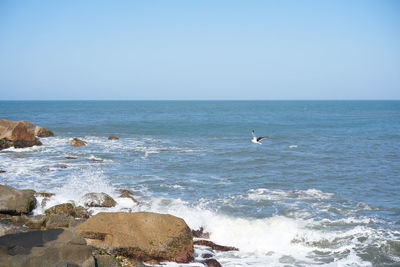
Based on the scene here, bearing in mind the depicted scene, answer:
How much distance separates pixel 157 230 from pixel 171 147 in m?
23.8

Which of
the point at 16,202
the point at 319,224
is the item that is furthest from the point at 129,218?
the point at 319,224

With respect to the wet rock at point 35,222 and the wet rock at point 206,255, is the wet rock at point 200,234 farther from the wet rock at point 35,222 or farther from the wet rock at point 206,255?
the wet rock at point 35,222

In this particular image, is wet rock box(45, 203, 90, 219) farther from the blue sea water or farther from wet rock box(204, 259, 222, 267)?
wet rock box(204, 259, 222, 267)

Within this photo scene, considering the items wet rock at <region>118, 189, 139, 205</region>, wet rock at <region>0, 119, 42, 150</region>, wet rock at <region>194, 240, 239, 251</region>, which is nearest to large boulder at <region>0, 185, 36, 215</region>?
→ wet rock at <region>118, 189, 139, 205</region>

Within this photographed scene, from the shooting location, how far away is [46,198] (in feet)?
50.9

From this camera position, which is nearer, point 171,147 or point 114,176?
point 114,176

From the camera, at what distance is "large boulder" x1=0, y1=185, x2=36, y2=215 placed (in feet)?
42.4

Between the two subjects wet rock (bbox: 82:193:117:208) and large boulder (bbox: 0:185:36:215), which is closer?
large boulder (bbox: 0:185:36:215)

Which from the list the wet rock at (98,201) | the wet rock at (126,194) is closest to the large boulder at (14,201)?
the wet rock at (98,201)

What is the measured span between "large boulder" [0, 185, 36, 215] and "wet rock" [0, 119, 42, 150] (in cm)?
1961

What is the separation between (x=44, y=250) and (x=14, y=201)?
20.8 feet

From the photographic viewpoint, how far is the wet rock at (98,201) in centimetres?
1501

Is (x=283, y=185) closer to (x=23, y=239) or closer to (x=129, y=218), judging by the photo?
(x=129, y=218)

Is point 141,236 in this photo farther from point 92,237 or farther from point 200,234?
point 200,234
